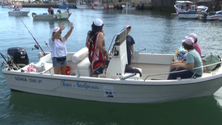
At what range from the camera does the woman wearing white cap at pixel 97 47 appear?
453cm

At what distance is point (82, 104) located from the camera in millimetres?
5184

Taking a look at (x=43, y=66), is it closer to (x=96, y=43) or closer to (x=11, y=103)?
(x=11, y=103)

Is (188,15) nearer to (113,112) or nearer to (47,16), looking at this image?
(47,16)

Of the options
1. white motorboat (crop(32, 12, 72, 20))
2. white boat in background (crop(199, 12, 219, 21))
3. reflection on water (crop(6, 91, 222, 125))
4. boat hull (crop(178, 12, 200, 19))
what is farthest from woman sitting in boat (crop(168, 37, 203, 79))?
white motorboat (crop(32, 12, 72, 20))

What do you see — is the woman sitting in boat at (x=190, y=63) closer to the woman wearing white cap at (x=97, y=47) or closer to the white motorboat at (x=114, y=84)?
the white motorboat at (x=114, y=84)

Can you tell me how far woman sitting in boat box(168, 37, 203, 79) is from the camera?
4117 millimetres

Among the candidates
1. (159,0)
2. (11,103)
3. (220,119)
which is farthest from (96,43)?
(159,0)

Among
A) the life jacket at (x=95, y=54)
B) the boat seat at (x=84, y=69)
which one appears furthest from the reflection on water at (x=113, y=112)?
the life jacket at (x=95, y=54)

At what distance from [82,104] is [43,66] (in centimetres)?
143

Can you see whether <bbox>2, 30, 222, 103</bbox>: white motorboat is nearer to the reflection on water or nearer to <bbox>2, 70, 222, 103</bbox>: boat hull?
<bbox>2, 70, 222, 103</bbox>: boat hull

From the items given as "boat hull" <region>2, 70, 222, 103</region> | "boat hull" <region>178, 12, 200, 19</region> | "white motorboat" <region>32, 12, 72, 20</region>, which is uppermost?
"white motorboat" <region>32, 12, 72, 20</region>

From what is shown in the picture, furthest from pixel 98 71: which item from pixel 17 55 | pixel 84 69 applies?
pixel 17 55

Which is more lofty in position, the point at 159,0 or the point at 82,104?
the point at 159,0

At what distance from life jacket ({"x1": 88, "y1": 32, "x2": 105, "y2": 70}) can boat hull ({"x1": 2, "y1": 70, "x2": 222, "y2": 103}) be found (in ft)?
1.47
